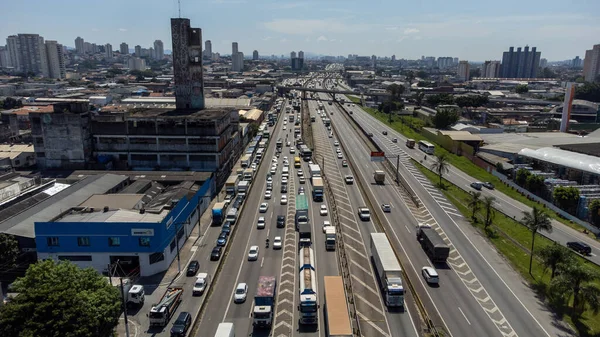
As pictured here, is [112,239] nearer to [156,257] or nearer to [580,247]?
[156,257]

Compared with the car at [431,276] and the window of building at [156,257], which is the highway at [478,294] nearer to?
the car at [431,276]

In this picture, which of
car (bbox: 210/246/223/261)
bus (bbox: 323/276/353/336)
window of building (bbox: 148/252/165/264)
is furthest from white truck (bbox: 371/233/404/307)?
window of building (bbox: 148/252/165/264)

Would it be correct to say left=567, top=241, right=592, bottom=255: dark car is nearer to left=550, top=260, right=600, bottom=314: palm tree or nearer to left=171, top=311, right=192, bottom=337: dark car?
left=550, top=260, right=600, bottom=314: palm tree

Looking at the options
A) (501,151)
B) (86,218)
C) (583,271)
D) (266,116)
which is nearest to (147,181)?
(86,218)

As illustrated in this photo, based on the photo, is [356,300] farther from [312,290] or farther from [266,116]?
[266,116]

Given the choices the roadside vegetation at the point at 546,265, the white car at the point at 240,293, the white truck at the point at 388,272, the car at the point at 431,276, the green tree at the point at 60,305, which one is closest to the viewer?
the green tree at the point at 60,305

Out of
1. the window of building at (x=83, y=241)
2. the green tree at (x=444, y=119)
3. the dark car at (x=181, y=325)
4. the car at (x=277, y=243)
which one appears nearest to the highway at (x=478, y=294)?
the car at (x=277, y=243)
